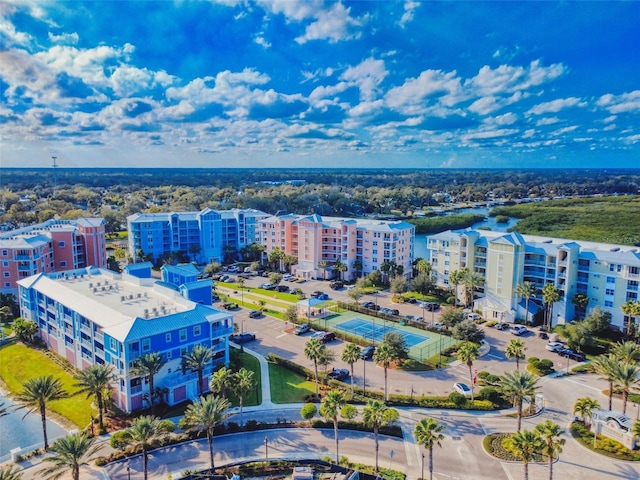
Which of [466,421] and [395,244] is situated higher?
[395,244]

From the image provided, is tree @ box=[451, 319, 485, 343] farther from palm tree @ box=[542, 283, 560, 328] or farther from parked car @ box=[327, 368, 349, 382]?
parked car @ box=[327, 368, 349, 382]

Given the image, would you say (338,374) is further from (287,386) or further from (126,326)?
(126,326)

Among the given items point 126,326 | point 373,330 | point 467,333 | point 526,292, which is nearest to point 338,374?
point 373,330

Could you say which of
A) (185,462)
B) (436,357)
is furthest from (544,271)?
(185,462)

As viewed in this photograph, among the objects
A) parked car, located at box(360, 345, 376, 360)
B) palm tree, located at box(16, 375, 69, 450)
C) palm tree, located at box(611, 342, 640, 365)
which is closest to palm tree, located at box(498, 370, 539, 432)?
palm tree, located at box(611, 342, 640, 365)

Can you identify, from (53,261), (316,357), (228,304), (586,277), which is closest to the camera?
(316,357)

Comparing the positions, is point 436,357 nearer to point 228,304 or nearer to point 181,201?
point 228,304
